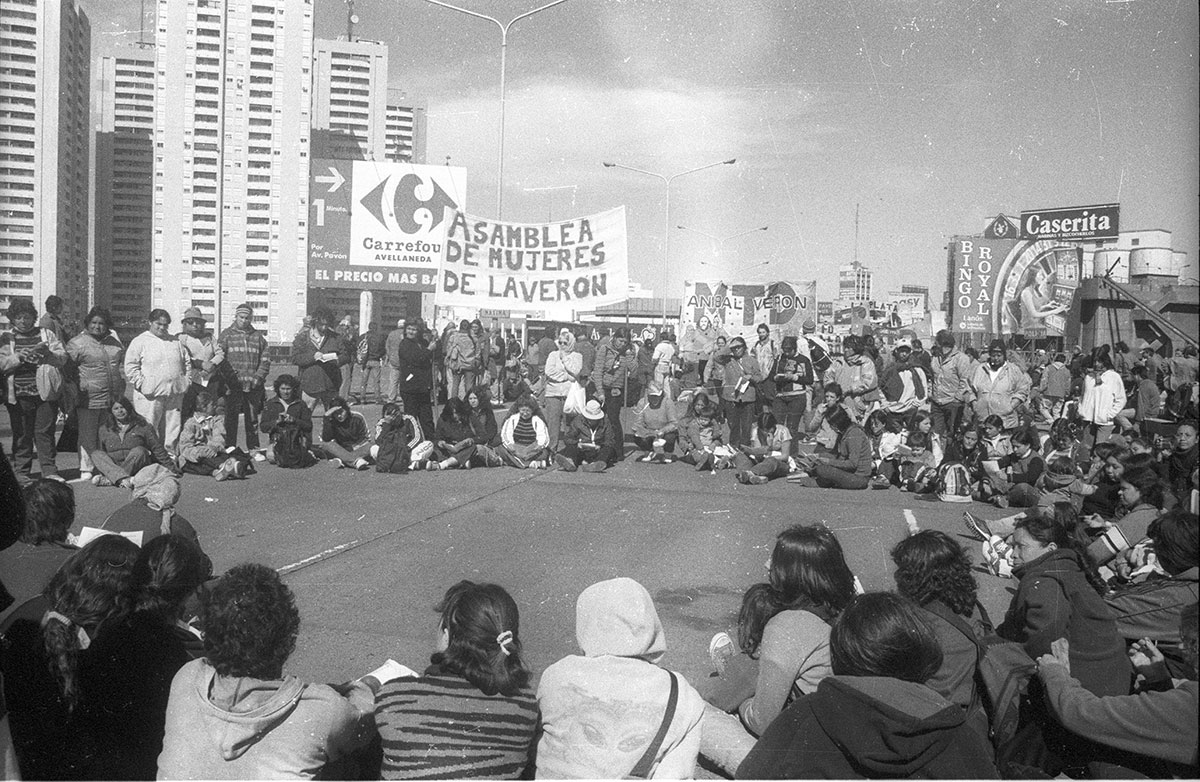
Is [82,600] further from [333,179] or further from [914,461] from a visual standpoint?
[333,179]

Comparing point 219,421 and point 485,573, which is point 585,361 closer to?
point 219,421

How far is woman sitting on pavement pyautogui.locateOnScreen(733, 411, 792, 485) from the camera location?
979 cm

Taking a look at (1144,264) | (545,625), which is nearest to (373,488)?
(545,625)

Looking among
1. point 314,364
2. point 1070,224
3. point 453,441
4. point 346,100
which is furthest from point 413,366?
point 346,100

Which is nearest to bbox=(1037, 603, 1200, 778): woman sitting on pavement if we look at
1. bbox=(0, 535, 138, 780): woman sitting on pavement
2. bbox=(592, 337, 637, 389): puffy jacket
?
bbox=(0, 535, 138, 780): woman sitting on pavement

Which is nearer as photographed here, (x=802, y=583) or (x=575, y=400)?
(x=802, y=583)

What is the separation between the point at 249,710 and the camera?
7.64 feet

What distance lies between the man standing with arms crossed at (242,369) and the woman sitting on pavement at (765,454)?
5019mm

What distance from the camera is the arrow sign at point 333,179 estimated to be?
16.0 metres

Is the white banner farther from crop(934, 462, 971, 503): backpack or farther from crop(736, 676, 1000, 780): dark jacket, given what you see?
crop(736, 676, 1000, 780): dark jacket

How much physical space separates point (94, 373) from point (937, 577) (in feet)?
24.6

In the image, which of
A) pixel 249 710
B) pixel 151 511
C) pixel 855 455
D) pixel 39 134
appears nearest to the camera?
pixel 249 710

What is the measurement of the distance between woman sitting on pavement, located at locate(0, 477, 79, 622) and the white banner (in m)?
4.36

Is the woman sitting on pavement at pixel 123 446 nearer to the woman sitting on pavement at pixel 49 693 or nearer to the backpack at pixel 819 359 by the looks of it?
the woman sitting on pavement at pixel 49 693
